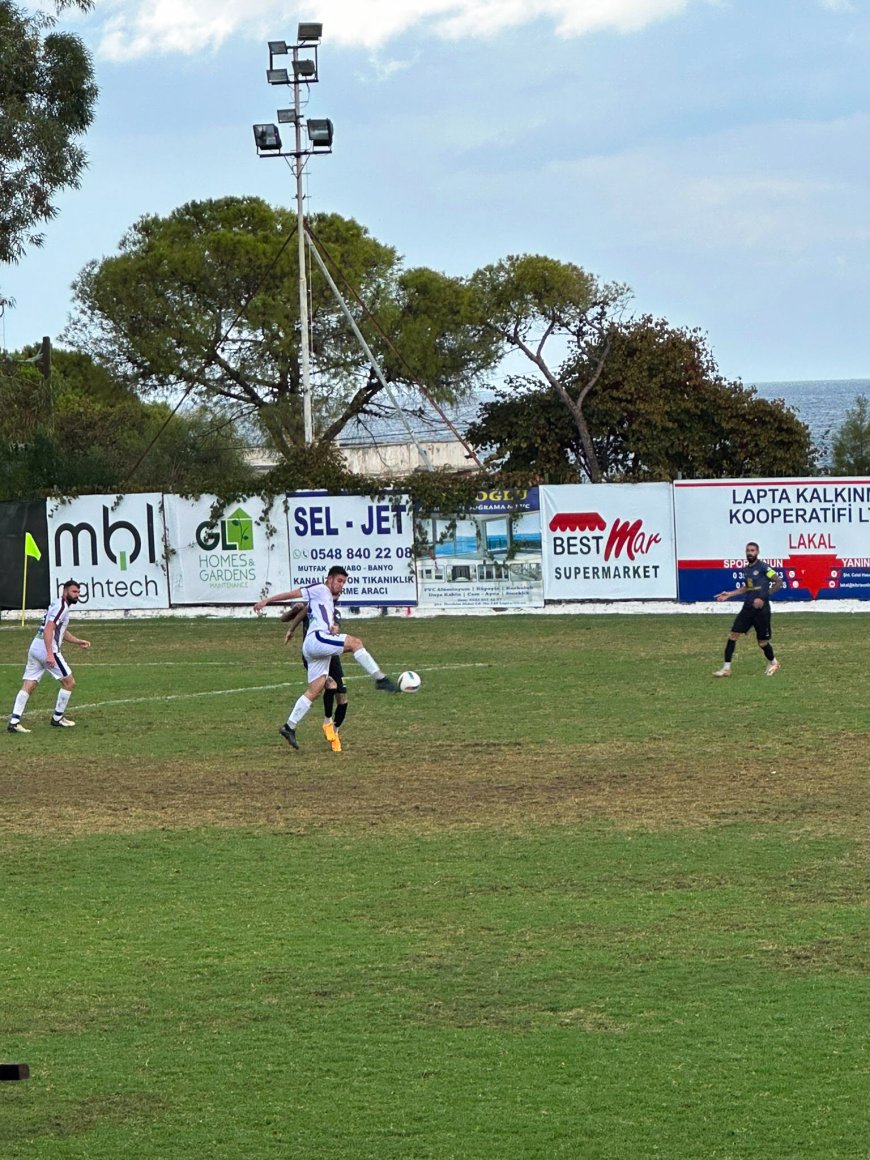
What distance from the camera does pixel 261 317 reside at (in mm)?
65812

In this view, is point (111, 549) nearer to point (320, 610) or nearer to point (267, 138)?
point (267, 138)

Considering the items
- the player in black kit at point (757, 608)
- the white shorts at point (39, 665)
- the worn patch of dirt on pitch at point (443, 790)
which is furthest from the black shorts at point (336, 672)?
the player in black kit at point (757, 608)

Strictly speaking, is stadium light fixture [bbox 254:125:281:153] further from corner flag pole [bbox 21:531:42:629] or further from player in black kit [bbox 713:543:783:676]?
player in black kit [bbox 713:543:783:676]

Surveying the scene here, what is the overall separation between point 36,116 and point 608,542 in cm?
1816

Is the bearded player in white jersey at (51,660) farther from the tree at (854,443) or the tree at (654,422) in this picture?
the tree at (854,443)

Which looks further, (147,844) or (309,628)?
(309,628)

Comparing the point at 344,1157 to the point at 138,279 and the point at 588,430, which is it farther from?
the point at 138,279

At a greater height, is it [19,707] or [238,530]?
[238,530]

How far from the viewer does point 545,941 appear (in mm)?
9648

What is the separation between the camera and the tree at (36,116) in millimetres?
40844

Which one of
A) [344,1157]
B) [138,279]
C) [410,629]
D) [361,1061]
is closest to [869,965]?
[361,1061]

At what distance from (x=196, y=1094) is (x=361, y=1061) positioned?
80 cm

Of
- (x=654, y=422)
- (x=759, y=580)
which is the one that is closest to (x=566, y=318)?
(x=654, y=422)

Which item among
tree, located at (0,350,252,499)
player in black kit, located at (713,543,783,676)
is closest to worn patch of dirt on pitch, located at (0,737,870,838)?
player in black kit, located at (713,543,783,676)
